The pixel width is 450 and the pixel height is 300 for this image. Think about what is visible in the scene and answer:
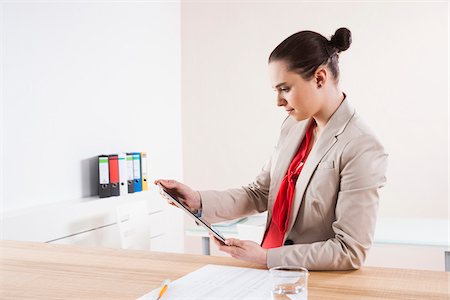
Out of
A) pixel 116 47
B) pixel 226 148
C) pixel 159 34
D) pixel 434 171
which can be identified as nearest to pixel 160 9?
pixel 159 34

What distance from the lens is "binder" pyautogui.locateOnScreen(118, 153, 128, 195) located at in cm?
401

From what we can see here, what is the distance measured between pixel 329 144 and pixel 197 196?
59 cm

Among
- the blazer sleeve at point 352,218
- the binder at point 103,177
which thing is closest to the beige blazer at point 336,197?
the blazer sleeve at point 352,218

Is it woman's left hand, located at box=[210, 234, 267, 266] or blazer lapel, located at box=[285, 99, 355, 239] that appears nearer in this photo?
woman's left hand, located at box=[210, 234, 267, 266]

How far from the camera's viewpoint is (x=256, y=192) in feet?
7.75

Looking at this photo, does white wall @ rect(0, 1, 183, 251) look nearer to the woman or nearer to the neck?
the woman

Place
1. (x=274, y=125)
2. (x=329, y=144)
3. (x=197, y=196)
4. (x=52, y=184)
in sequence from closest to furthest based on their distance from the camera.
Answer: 1. (x=329, y=144)
2. (x=197, y=196)
3. (x=52, y=184)
4. (x=274, y=125)

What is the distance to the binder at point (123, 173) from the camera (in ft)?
13.1

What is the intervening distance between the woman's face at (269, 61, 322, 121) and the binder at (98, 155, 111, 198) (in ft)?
7.08

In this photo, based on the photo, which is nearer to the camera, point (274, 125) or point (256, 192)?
point (256, 192)

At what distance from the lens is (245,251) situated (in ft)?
5.60

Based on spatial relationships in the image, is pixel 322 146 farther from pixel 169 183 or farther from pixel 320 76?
pixel 169 183

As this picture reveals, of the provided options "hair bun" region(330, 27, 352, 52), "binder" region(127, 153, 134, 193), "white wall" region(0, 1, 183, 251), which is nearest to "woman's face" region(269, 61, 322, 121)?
"hair bun" region(330, 27, 352, 52)

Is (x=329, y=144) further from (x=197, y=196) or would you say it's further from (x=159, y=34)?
(x=159, y=34)
